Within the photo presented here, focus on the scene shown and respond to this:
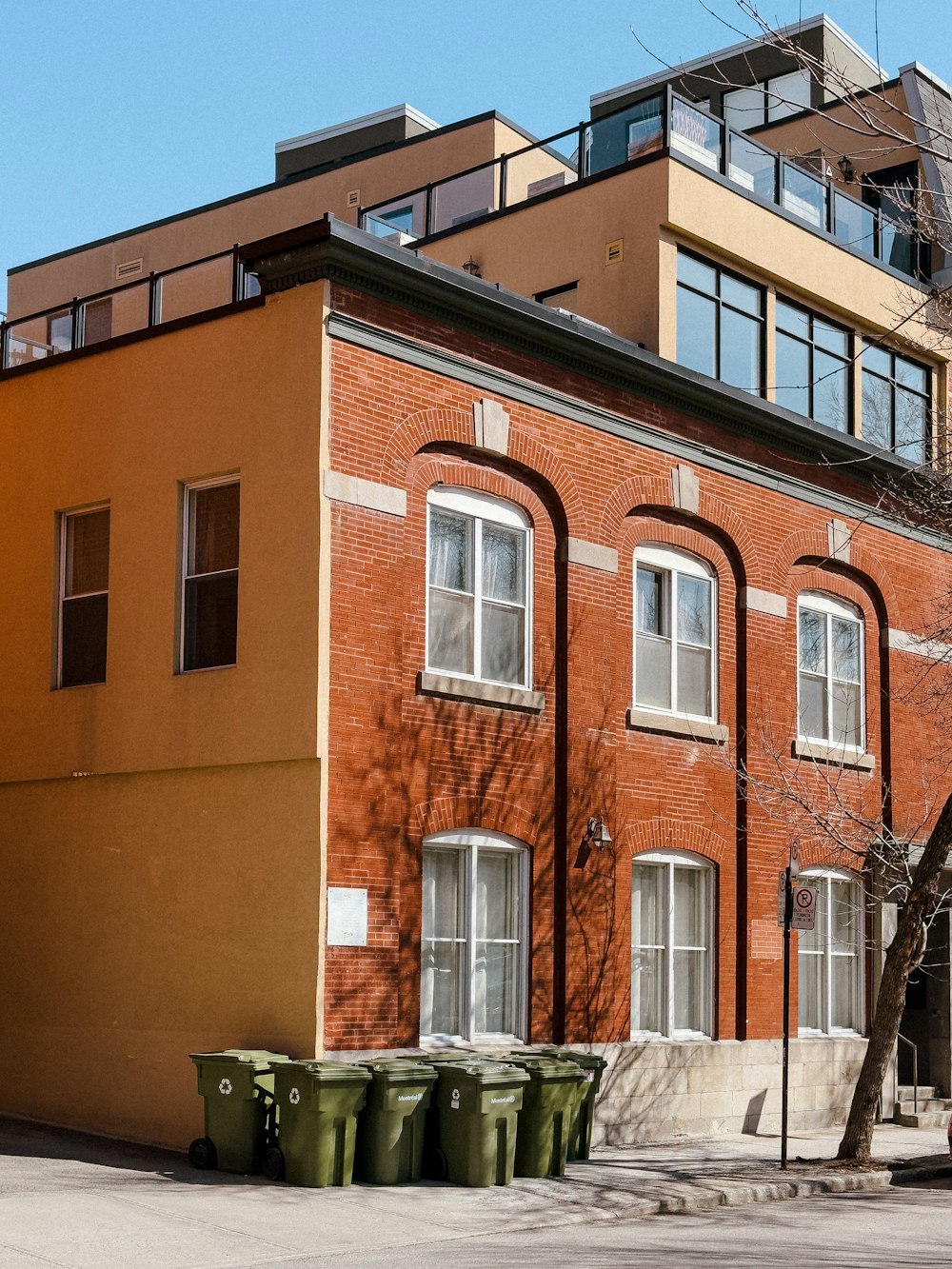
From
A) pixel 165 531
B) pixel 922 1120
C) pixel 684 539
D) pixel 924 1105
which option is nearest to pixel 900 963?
pixel 922 1120

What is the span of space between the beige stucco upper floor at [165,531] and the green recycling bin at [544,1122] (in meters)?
3.55

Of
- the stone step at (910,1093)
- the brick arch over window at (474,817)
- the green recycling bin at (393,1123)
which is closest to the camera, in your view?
the green recycling bin at (393,1123)

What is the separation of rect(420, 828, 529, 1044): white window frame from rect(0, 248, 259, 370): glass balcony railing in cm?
622

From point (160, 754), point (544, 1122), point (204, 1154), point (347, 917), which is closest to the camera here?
point (204, 1154)

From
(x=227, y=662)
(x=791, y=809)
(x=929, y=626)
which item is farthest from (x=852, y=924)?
(x=227, y=662)

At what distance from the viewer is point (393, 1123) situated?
45.2 feet

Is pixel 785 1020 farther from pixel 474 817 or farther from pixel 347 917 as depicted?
pixel 347 917

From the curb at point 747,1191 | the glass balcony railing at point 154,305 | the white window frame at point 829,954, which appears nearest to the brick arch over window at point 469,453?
the glass balcony railing at point 154,305

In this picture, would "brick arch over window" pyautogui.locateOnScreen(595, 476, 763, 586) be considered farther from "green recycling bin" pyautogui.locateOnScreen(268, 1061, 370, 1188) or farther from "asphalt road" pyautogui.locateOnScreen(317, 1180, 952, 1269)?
"asphalt road" pyautogui.locateOnScreen(317, 1180, 952, 1269)

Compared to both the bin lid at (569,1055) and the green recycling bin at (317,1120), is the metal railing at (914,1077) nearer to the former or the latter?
the bin lid at (569,1055)

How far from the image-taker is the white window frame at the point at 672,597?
19297 millimetres

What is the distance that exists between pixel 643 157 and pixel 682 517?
16.0ft

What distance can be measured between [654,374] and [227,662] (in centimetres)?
632

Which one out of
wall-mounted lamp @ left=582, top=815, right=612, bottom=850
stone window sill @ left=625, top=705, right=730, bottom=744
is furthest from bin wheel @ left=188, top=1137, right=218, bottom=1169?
stone window sill @ left=625, top=705, right=730, bottom=744
